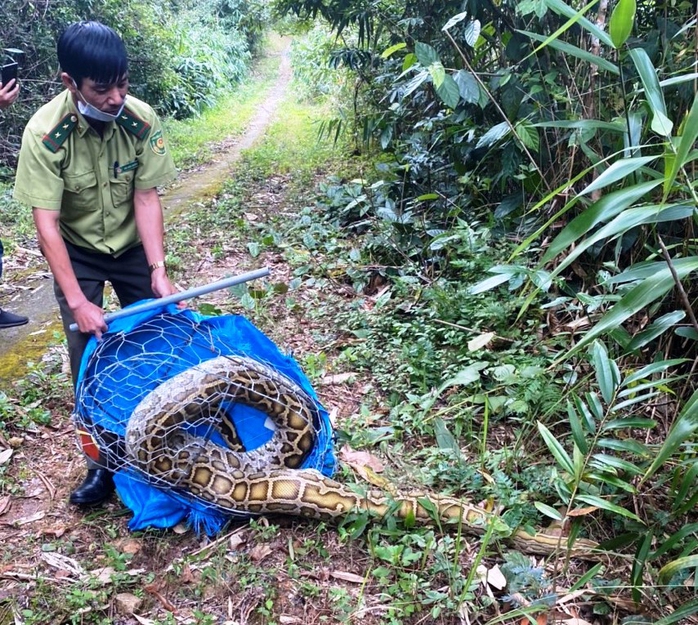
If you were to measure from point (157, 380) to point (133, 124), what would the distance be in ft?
4.02

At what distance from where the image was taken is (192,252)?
5980 mm

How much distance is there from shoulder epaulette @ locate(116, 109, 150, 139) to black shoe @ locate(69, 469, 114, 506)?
1653mm

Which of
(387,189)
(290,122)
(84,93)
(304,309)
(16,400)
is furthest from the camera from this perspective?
(290,122)

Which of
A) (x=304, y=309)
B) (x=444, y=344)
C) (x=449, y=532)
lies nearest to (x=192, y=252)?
(x=304, y=309)

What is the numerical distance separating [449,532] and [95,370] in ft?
5.82

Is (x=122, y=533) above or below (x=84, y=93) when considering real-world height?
below

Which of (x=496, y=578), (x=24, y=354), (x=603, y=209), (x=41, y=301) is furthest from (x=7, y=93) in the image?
(x=496, y=578)

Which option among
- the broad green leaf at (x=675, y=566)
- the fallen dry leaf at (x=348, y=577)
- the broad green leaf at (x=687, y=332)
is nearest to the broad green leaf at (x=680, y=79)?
the broad green leaf at (x=687, y=332)

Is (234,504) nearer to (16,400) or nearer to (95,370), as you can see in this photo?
(95,370)

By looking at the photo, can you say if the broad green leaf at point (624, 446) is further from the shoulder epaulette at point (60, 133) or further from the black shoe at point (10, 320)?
the black shoe at point (10, 320)

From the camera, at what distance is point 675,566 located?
2.01m

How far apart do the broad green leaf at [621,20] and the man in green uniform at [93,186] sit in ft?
6.27

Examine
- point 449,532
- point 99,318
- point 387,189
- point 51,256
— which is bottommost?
point 449,532

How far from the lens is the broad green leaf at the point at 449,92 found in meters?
3.62
